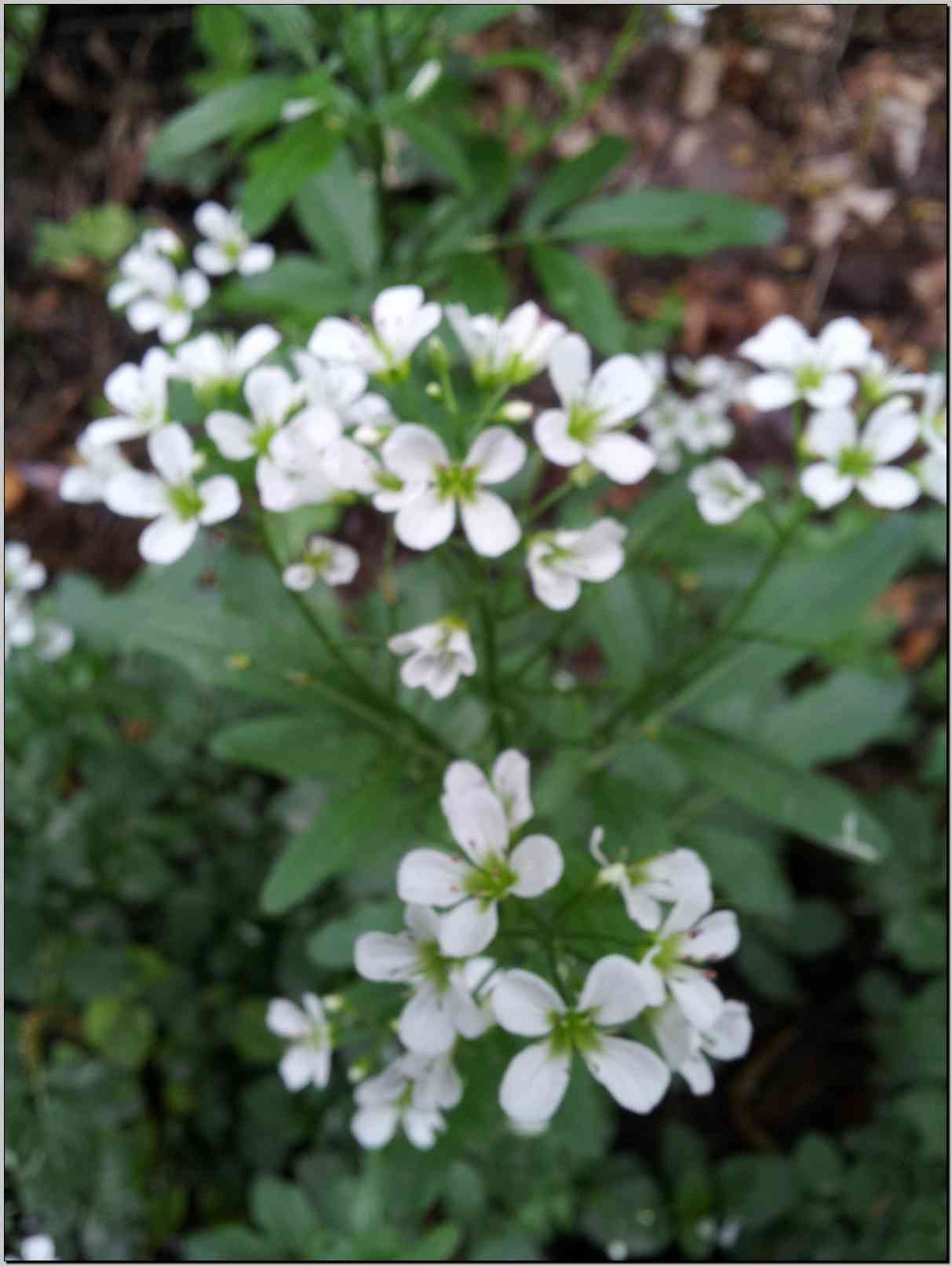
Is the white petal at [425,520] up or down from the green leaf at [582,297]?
up

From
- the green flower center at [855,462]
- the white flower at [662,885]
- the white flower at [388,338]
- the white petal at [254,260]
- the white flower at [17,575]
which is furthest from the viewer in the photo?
the white flower at [17,575]

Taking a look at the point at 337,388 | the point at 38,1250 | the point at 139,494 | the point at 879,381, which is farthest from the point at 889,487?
the point at 38,1250

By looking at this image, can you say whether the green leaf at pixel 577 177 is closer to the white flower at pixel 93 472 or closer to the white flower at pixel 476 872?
the white flower at pixel 93 472

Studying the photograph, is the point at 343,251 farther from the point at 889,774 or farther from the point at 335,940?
the point at 889,774

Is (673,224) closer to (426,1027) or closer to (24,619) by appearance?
(24,619)

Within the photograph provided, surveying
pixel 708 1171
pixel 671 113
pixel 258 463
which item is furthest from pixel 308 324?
pixel 671 113

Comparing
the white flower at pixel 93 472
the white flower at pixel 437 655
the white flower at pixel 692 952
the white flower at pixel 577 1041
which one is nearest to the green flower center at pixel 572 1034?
the white flower at pixel 577 1041

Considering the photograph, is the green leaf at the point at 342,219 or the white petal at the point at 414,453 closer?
the white petal at the point at 414,453
